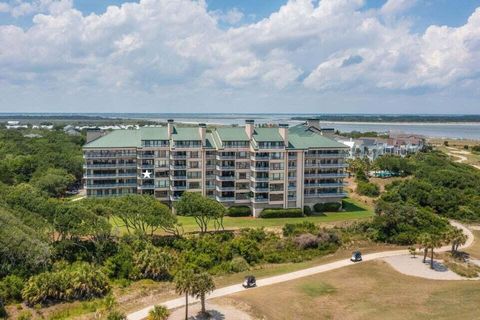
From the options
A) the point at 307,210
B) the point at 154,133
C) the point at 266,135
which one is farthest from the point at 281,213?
the point at 154,133

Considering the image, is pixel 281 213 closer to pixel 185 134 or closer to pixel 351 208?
pixel 351 208

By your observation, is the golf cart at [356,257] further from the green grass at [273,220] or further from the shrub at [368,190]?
the shrub at [368,190]

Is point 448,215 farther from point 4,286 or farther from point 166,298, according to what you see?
point 4,286

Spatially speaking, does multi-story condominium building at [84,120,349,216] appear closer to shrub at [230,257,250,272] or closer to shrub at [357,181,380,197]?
shrub at [357,181,380,197]

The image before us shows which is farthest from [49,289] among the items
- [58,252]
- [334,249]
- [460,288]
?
[460,288]

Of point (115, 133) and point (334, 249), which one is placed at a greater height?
point (115, 133)
